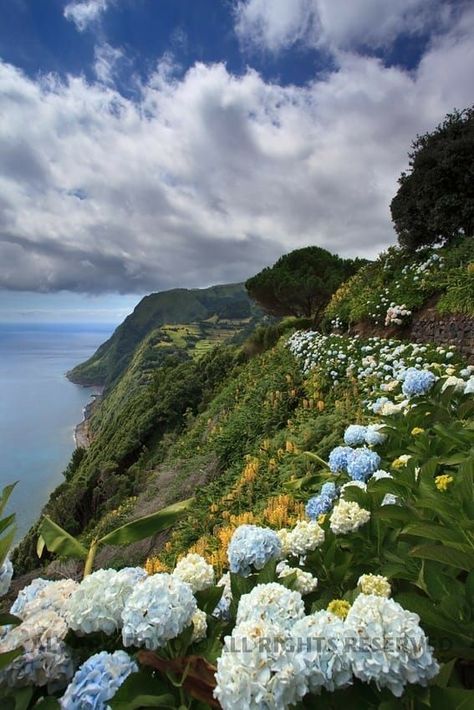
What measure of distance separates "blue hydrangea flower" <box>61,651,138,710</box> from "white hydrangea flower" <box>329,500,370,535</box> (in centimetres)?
93

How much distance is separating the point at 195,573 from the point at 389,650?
60cm

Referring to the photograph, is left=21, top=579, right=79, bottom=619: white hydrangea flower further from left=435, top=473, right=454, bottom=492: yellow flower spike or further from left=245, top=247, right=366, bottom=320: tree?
left=245, top=247, right=366, bottom=320: tree

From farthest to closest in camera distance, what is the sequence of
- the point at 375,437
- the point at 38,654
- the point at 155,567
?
the point at 155,567 → the point at 375,437 → the point at 38,654

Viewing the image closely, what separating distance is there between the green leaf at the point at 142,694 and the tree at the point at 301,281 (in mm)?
19467

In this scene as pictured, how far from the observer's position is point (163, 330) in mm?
106188

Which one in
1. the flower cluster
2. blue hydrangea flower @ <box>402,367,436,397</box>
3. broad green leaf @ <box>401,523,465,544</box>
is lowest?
broad green leaf @ <box>401,523,465,544</box>

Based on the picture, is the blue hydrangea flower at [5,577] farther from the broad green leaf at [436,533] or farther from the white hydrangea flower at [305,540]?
the broad green leaf at [436,533]

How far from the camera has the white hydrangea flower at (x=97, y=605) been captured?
1.01 m

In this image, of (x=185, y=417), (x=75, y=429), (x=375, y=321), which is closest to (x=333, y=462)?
(x=375, y=321)

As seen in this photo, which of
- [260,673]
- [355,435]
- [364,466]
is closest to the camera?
[260,673]

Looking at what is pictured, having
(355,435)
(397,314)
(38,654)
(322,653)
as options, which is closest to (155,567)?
(355,435)

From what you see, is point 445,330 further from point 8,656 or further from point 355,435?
point 8,656

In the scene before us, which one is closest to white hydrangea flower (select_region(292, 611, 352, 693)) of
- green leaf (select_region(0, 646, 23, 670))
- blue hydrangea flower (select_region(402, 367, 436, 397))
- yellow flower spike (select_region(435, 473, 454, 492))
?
green leaf (select_region(0, 646, 23, 670))

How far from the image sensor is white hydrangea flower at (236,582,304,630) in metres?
0.93
